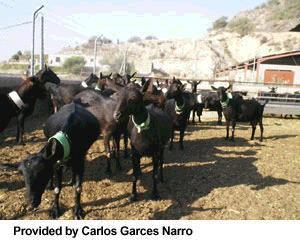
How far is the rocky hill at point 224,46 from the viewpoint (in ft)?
228

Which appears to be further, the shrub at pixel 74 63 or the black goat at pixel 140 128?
the shrub at pixel 74 63

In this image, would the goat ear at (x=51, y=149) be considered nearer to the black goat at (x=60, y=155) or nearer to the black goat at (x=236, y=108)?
the black goat at (x=60, y=155)

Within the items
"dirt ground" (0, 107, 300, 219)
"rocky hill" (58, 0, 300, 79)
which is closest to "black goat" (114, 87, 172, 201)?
"dirt ground" (0, 107, 300, 219)

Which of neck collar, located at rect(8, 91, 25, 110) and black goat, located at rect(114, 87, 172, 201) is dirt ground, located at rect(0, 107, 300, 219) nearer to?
black goat, located at rect(114, 87, 172, 201)

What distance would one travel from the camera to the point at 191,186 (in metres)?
7.96

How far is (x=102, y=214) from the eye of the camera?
6359mm

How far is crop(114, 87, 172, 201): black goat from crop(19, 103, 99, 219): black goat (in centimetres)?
75

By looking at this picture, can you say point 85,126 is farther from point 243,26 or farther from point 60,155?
point 243,26

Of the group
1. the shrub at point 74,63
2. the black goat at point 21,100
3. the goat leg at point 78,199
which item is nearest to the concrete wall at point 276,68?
the black goat at point 21,100

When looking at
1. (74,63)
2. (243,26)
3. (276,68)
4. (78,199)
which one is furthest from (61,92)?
(243,26)

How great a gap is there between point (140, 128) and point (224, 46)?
3016 inches

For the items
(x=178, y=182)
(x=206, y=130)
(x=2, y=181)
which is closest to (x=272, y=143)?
(x=206, y=130)

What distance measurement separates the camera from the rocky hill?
228ft

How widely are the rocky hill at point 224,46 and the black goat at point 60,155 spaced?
5284 cm
